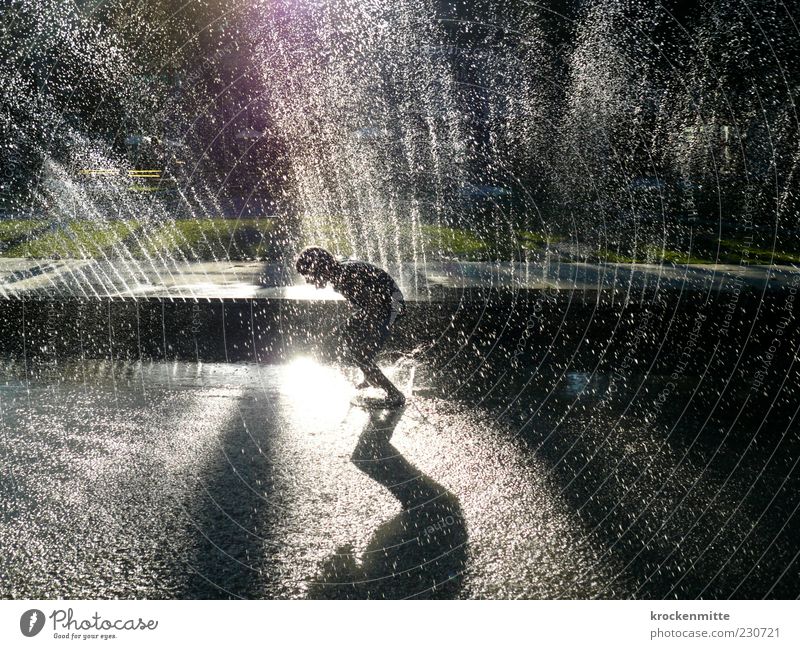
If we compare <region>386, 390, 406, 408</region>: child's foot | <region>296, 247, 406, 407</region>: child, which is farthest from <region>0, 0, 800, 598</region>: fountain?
<region>296, 247, 406, 407</region>: child

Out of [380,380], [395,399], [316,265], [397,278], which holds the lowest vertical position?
[397,278]

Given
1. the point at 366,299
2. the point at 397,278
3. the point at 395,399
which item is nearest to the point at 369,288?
the point at 366,299

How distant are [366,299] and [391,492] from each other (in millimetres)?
2002

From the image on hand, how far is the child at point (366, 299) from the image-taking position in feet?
19.1

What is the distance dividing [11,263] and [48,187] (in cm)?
814

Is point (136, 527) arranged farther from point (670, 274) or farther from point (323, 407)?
point (670, 274)

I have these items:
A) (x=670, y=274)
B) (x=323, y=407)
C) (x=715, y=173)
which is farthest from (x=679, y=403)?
(x=715, y=173)

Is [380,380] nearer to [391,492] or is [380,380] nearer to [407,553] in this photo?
[391,492]

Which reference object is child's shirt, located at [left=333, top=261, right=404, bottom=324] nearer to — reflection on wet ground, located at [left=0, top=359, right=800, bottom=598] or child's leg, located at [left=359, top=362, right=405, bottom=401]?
child's leg, located at [left=359, top=362, right=405, bottom=401]

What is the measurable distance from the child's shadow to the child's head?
167 centimetres

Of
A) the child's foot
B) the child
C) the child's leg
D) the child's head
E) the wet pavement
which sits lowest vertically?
the wet pavement

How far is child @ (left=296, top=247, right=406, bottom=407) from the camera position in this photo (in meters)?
5.84

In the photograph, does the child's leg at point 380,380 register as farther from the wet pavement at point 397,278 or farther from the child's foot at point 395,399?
the wet pavement at point 397,278

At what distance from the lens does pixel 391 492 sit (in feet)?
14.0
